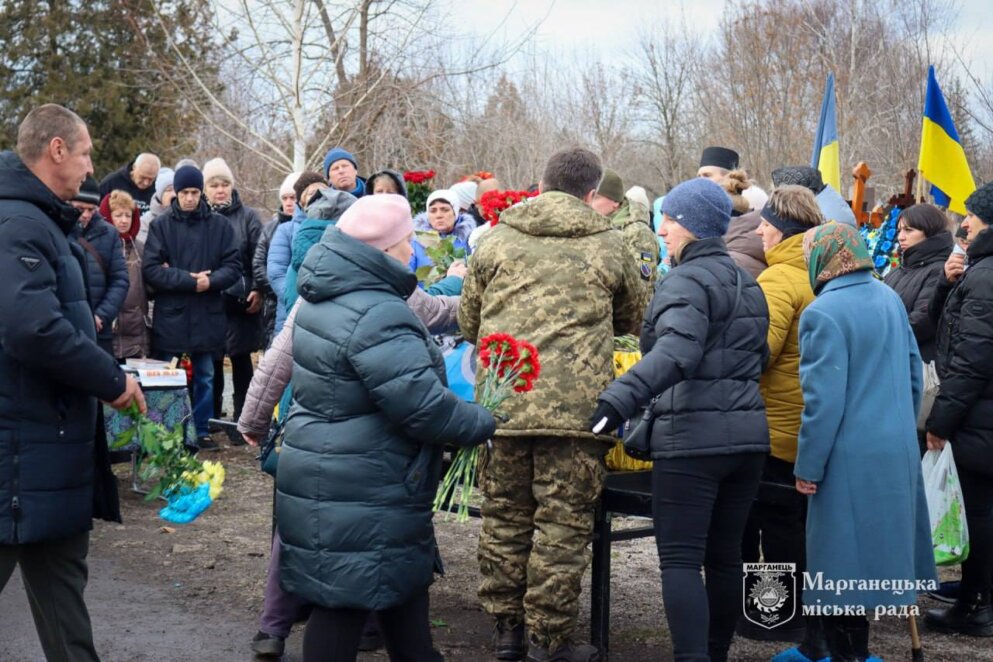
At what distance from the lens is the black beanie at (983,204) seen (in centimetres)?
579

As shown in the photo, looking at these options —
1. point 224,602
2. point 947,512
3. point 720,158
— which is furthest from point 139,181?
point 947,512

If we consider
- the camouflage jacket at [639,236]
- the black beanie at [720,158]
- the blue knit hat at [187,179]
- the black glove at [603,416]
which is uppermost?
the black beanie at [720,158]

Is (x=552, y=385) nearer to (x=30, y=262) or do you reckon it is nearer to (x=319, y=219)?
(x=319, y=219)

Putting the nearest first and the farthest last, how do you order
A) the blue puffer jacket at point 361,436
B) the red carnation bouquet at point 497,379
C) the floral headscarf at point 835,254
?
1. the blue puffer jacket at point 361,436
2. the red carnation bouquet at point 497,379
3. the floral headscarf at point 835,254

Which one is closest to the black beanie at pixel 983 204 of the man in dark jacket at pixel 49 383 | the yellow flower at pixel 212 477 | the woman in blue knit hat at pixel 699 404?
the woman in blue knit hat at pixel 699 404

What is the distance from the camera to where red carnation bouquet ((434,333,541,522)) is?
445 centimetres

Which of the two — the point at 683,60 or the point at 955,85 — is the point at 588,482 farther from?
the point at 683,60

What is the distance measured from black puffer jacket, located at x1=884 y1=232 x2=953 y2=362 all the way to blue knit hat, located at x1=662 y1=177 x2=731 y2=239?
2666 millimetres

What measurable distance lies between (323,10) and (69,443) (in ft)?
42.8

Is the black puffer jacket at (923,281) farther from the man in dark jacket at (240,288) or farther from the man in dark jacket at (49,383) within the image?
the man in dark jacket at (240,288)

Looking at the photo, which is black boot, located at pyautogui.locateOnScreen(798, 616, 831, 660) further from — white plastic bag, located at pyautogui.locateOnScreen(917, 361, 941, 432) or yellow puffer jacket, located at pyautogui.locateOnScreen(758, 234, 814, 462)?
white plastic bag, located at pyautogui.locateOnScreen(917, 361, 941, 432)

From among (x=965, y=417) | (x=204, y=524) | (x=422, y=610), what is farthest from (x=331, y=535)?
(x=204, y=524)

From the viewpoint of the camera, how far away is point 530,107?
2512 cm

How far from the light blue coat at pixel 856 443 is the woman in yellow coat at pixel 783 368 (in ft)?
1.02
